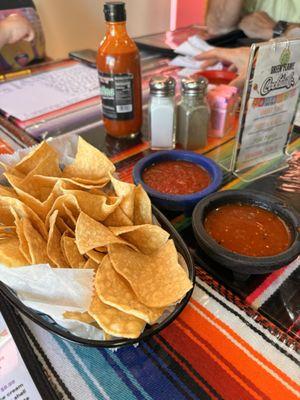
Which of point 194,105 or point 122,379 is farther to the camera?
point 194,105

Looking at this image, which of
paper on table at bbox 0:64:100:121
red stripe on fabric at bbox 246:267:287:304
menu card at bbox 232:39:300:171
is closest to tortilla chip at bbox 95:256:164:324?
red stripe on fabric at bbox 246:267:287:304

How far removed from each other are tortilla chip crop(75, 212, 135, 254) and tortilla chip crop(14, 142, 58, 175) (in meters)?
0.21

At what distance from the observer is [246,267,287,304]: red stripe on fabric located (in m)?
0.65

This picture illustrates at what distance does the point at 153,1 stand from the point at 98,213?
350 centimetres

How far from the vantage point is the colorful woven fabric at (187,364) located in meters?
0.52

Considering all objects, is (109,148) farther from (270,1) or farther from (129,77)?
(270,1)

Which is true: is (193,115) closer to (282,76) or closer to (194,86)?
(194,86)

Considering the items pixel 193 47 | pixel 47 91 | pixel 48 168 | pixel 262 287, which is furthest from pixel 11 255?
pixel 193 47

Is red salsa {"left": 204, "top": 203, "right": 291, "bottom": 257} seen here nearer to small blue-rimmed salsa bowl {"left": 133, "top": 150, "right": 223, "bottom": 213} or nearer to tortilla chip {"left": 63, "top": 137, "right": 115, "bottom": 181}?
small blue-rimmed salsa bowl {"left": 133, "top": 150, "right": 223, "bottom": 213}

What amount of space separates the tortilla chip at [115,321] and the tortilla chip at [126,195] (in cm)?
18

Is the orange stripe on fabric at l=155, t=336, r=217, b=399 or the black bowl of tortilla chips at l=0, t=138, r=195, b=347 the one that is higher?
the black bowl of tortilla chips at l=0, t=138, r=195, b=347

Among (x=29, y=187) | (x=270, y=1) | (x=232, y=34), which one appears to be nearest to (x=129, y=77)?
(x=29, y=187)

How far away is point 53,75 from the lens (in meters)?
1.67

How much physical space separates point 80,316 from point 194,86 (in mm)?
749
